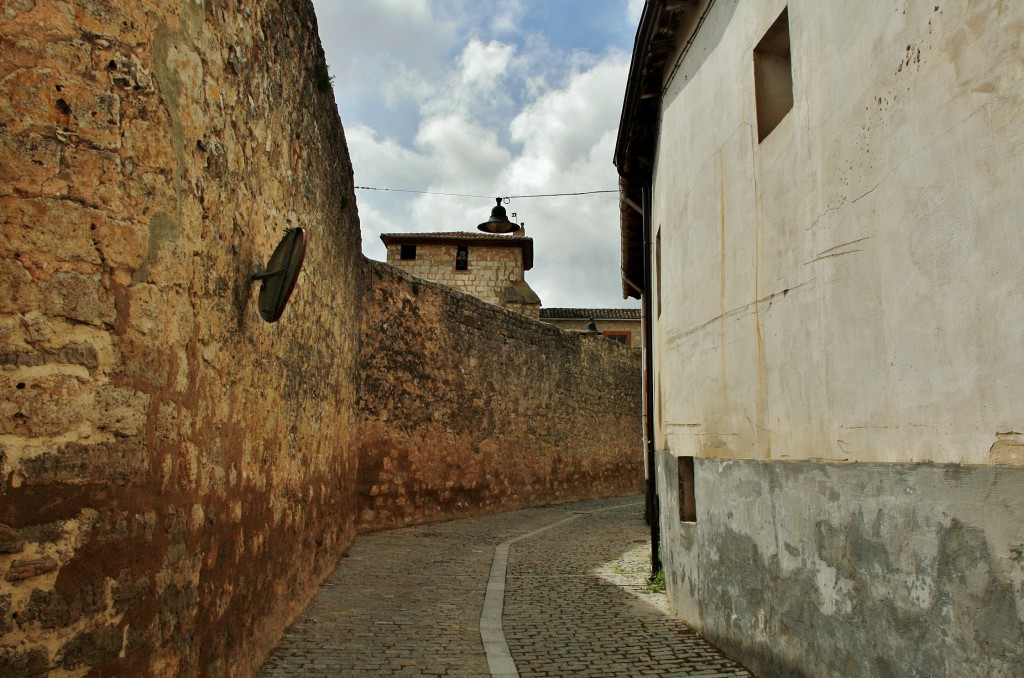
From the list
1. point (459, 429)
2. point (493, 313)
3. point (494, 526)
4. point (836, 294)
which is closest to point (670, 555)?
point (836, 294)

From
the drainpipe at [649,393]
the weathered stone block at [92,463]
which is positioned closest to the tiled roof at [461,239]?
the drainpipe at [649,393]

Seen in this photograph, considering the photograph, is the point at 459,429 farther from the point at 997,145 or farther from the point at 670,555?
the point at 997,145

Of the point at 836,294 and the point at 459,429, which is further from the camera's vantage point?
the point at 459,429

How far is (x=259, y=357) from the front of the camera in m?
4.75

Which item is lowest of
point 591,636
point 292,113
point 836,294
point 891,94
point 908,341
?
point 591,636

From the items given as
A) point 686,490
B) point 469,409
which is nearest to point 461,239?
point 469,409

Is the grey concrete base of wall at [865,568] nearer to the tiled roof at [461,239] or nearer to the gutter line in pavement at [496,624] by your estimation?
the gutter line in pavement at [496,624]

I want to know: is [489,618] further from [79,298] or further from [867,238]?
[79,298]

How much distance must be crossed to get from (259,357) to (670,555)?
14.0 feet

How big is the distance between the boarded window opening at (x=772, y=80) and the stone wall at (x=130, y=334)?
10.5ft

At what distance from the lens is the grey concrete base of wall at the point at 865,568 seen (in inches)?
104

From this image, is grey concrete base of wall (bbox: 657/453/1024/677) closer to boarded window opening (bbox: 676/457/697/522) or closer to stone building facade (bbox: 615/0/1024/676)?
stone building facade (bbox: 615/0/1024/676)

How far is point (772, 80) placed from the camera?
5.01m

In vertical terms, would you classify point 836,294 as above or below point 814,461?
above
